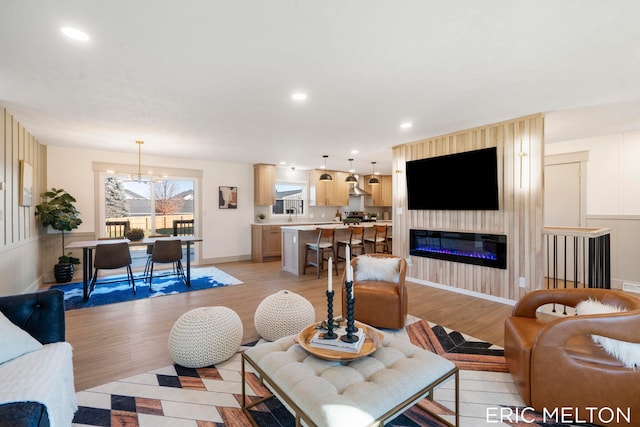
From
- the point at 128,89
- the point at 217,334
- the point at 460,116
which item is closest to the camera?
the point at 217,334

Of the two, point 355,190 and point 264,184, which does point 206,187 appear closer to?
point 264,184

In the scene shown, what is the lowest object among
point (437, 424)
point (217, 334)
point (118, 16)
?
point (437, 424)

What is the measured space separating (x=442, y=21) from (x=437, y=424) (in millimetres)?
2470

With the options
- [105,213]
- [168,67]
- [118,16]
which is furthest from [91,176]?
[118,16]

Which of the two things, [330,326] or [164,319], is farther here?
[164,319]

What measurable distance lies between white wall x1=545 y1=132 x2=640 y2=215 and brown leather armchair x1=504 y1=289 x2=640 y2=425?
3.95 metres

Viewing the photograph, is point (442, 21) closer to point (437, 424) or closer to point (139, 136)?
point (437, 424)

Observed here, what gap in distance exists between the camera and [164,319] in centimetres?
344

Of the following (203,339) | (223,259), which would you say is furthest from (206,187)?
(203,339)

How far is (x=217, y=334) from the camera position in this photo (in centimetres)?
240

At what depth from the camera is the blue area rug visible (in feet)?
13.6

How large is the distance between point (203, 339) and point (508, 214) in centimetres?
399

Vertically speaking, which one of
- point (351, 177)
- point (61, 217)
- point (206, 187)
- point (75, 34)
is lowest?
point (61, 217)

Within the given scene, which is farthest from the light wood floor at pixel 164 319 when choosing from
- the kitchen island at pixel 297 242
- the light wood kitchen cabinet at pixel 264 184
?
the light wood kitchen cabinet at pixel 264 184
